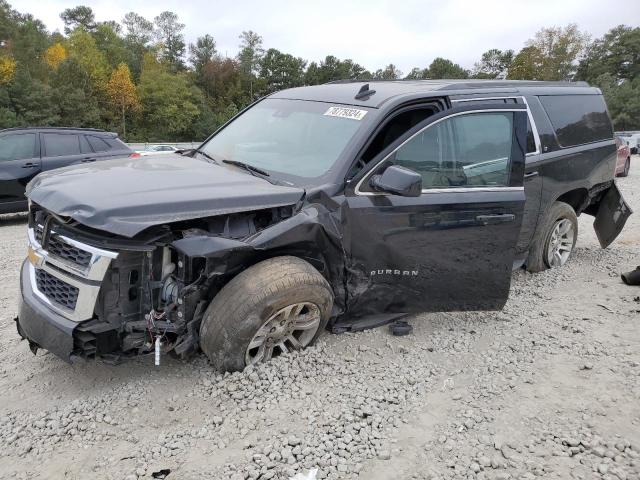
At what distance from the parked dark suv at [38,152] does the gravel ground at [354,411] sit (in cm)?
548

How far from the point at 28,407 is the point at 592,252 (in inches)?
259

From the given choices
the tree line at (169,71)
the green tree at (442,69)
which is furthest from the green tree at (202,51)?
the green tree at (442,69)

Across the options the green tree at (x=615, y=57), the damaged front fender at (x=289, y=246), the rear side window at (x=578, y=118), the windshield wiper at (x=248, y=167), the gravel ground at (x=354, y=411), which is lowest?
the gravel ground at (x=354, y=411)

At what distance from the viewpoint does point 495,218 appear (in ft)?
13.6

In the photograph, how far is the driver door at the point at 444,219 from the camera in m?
3.81

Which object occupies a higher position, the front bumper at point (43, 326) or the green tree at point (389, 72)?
the green tree at point (389, 72)

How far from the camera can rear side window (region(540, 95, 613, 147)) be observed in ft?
18.4

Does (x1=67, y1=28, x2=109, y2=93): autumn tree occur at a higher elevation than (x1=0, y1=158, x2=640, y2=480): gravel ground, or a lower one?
higher

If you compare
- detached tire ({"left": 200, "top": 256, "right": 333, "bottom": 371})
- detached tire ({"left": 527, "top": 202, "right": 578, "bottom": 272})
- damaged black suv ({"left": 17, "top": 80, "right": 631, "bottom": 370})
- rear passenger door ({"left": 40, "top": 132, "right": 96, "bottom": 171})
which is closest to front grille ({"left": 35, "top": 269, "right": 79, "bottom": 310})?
damaged black suv ({"left": 17, "top": 80, "right": 631, "bottom": 370})

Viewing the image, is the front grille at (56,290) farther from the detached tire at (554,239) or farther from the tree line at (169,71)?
the tree line at (169,71)

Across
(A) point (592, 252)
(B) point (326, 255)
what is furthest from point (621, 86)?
(B) point (326, 255)

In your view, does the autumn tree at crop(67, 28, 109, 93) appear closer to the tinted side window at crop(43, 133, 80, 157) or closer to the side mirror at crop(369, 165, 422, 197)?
the tinted side window at crop(43, 133, 80, 157)

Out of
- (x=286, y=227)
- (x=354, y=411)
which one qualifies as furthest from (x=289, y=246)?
(x=354, y=411)

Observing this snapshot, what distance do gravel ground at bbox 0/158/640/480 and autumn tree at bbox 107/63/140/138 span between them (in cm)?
7060
